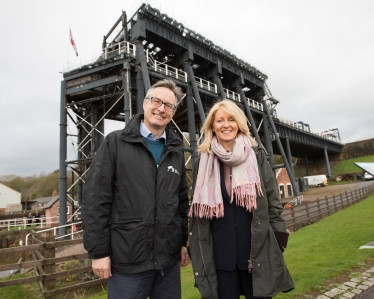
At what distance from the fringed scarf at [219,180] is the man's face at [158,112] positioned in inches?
21.3

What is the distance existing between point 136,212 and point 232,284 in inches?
44.2

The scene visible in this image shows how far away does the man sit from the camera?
206cm

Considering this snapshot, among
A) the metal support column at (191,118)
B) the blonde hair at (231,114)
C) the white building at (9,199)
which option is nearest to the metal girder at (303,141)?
the metal support column at (191,118)

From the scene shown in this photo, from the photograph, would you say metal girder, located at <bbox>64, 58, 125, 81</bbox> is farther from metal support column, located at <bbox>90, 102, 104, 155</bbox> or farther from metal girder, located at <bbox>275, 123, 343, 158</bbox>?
metal girder, located at <bbox>275, 123, 343, 158</bbox>

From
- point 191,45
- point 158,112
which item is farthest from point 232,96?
point 158,112

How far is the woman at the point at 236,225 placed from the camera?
2.20 metres

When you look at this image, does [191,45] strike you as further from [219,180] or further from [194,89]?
[219,180]

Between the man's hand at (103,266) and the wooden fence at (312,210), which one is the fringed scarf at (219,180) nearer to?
the man's hand at (103,266)

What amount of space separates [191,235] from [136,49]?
14623 millimetres

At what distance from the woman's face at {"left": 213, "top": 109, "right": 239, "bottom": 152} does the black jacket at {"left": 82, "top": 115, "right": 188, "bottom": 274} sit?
1.82 ft

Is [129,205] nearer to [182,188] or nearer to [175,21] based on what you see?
[182,188]

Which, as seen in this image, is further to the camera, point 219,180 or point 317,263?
point 317,263

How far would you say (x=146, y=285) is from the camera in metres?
2.17

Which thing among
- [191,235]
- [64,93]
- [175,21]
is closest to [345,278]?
[191,235]
